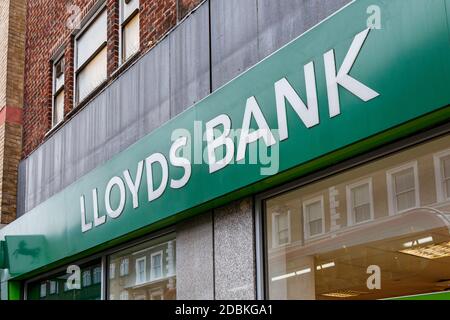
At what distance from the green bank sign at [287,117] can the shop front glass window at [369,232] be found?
0.32 metres

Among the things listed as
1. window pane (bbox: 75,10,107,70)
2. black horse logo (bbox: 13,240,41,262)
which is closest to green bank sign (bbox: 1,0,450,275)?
black horse logo (bbox: 13,240,41,262)

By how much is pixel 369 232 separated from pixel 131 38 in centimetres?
534

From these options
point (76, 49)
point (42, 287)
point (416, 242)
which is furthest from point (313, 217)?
point (76, 49)

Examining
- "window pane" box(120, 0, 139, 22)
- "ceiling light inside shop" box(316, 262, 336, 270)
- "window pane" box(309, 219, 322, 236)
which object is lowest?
"ceiling light inside shop" box(316, 262, 336, 270)

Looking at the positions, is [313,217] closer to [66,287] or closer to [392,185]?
[392,185]

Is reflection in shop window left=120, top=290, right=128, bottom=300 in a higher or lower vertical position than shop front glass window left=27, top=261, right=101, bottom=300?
lower

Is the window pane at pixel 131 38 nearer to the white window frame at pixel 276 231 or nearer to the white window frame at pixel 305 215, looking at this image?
the white window frame at pixel 276 231

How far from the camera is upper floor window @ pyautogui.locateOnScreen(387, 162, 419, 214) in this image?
17.8 feet

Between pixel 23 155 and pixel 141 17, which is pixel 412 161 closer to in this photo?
pixel 141 17

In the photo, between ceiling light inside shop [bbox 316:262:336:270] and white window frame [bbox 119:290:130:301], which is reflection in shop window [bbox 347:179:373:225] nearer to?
ceiling light inside shop [bbox 316:262:336:270]

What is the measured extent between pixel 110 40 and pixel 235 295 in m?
5.06

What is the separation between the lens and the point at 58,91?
12227 millimetres

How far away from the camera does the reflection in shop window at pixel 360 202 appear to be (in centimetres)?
583

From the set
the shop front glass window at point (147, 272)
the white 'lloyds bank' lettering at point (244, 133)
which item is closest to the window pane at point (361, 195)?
the white 'lloyds bank' lettering at point (244, 133)
